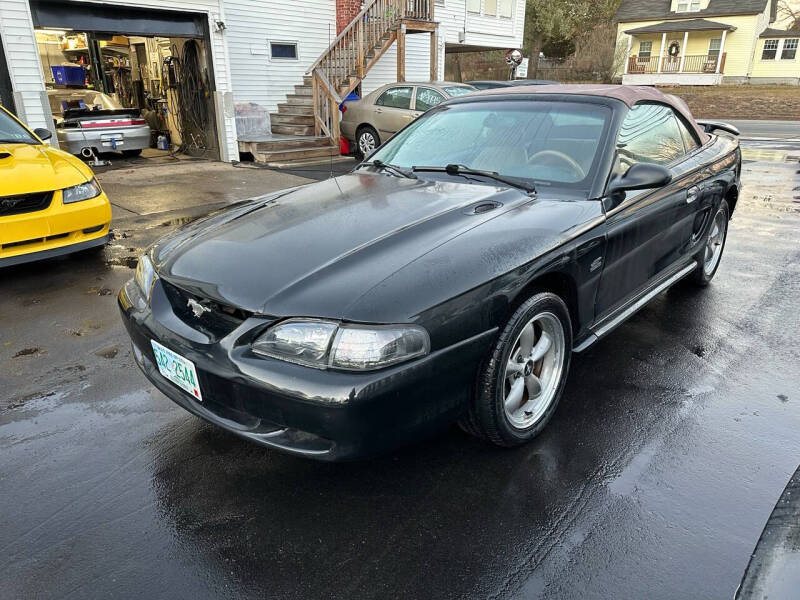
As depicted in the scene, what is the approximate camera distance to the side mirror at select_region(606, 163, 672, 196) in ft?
9.78

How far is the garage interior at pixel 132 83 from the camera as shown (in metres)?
10.1

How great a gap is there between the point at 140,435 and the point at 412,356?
160cm

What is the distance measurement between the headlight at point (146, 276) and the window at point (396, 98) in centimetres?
950

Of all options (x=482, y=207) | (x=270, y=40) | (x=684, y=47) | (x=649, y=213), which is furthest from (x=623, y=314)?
(x=684, y=47)

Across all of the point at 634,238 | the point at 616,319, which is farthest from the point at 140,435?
the point at 634,238

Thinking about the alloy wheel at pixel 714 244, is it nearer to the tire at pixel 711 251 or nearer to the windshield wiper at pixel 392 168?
the tire at pixel 711 251

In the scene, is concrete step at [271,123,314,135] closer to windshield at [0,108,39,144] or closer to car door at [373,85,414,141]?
car door at [373,85,414,141]

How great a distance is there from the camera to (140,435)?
9.45 feet

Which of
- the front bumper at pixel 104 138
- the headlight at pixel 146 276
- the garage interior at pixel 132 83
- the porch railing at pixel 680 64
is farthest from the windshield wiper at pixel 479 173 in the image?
the porch railing at pixel 680 64

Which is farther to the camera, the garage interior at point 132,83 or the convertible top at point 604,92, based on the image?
the garage interior at point 132,83

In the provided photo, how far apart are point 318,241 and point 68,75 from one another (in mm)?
17402

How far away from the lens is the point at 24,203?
4.73 meters

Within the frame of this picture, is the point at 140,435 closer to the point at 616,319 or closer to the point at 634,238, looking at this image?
the point at 616,319

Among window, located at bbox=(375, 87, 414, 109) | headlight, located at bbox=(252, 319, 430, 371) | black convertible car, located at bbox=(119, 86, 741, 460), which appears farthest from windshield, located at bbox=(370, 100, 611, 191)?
window, located at bbox=(375, 87, 414, 109)
